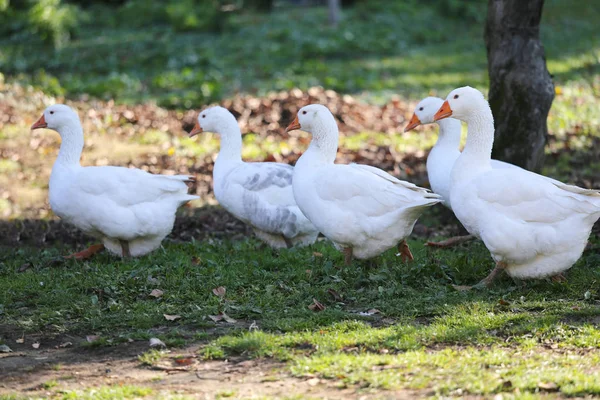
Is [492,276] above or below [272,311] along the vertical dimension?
above

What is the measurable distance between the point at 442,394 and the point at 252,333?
1.54 m

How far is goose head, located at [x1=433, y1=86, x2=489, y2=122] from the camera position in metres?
6.63

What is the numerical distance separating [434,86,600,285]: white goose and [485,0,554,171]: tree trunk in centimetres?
227

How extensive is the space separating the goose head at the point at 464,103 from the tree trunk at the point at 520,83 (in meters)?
1.98

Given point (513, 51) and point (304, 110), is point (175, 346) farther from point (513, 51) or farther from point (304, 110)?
point (513, 51)

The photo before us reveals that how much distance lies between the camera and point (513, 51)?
8.47m

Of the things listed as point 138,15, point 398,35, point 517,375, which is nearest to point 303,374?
point 517,375

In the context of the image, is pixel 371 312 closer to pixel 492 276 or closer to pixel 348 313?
pixel 348 313

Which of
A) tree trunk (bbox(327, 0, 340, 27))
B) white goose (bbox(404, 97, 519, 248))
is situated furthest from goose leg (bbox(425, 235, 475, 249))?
tree trunk (bbox(327, 0, 340, 27))

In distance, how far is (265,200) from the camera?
7.93 meters

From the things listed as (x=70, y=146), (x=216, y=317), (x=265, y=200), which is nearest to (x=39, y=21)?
(x=70, y=146)

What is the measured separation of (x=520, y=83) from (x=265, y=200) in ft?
9.95

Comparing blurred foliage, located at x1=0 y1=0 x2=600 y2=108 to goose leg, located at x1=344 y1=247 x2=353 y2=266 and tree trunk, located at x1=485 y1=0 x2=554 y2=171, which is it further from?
goose leg, located at x1=344 y1=247 x2=353 y2=266

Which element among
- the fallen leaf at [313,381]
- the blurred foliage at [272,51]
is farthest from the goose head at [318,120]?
the blurred foliage at [272,51]
